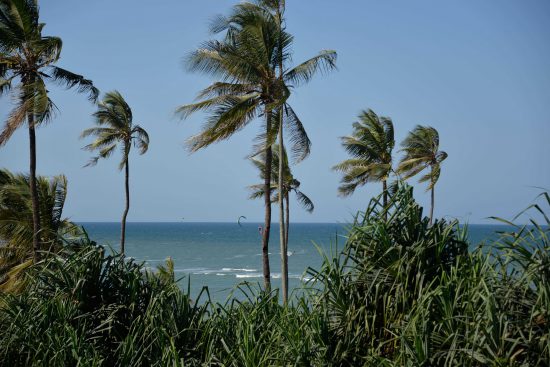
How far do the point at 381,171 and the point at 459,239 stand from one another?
2409 centimetres

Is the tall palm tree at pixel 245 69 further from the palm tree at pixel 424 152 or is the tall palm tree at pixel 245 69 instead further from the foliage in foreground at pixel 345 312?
the palm tree at pixel 424 152

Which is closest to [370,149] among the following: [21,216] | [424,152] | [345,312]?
[424,152]

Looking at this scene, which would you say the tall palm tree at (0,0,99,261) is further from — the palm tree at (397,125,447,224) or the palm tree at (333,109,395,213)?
the palm tree at (397,125,447,224)

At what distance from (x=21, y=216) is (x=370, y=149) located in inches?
632

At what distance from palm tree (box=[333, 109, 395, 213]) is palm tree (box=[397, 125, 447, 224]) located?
4.62 metres

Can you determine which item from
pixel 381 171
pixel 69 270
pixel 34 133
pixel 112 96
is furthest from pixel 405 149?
pixel 69 270

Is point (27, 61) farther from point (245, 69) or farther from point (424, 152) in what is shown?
point (424, 152)

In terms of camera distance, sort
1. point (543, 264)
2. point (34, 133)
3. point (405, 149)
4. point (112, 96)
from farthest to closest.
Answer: point (405, 149)
point (112, 96)
point (34, 133)
point (543, 264)

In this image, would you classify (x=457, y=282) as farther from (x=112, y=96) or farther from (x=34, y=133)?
(x=112, y=96)

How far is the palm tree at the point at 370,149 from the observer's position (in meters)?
29.2

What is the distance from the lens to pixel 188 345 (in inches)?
237

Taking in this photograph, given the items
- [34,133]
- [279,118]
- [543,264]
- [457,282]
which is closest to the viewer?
[543,264]

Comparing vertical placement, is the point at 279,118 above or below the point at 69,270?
above

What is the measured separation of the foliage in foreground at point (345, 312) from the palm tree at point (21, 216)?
42.7 ft
